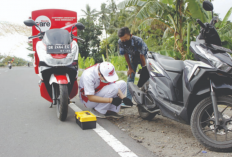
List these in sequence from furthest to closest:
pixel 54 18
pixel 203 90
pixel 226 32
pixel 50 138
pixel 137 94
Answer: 1. pixel 226 32
2. pixel 54 18
3. pixel 137 94
4. pixel 50 138
5. pixel 203 90

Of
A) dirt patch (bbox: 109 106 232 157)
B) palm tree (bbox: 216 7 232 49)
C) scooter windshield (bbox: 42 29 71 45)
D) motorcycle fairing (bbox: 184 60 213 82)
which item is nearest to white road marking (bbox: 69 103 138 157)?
dirt patch (bbox: 109 106 232 157)

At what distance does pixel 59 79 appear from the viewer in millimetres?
3904

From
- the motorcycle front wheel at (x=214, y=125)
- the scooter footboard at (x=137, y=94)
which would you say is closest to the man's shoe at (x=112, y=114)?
the scooter footboard at (x=137, y=94)

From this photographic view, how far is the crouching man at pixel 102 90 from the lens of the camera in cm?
380

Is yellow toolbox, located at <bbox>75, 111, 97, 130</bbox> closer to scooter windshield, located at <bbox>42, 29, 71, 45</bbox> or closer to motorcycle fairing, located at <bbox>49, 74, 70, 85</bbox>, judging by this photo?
motorcycle fairing, located at <bbox>49, 74, 70, 85</bbox>

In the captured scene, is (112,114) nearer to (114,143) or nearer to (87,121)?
(87,121)

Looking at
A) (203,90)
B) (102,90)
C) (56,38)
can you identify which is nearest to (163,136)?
(203,90)

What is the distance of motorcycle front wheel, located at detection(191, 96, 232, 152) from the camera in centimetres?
263

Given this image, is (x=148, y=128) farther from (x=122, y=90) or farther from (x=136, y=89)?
(x=122, y=90)

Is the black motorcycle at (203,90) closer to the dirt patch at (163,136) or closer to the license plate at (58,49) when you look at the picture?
the dirt patch at (163,136)

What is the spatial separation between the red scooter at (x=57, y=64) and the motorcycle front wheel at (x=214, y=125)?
6.81ft

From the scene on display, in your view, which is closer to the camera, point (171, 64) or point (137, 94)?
point (171, 64)

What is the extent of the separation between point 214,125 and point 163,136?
86 centimetres

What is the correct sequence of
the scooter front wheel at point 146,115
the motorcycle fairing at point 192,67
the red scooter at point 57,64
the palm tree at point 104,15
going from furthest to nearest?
the palm tree at point 104,15
the scooter front wheel at point 146,115
the red scooter at point 57,64
the motorcycle fairing at point 192,67
